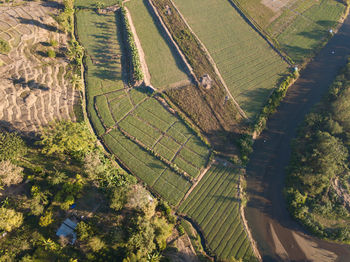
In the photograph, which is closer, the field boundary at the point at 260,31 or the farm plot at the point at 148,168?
the farm plot at the point at 148,168

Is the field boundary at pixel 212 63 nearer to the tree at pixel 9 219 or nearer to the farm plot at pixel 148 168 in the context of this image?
the farm plot at pixel 148 168

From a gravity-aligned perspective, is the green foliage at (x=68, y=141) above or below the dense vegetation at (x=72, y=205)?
above

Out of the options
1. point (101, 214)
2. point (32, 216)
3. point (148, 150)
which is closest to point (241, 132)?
point (148, 150)

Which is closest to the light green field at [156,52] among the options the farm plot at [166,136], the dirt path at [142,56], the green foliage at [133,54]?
the dirt path at [142,56]

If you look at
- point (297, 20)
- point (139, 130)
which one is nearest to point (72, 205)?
point (139, 130)

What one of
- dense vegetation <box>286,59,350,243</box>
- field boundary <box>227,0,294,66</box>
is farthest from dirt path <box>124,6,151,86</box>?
dense vegetation <box>286,59,350,243</box>

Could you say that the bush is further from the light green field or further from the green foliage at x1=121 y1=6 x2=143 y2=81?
the light green field
